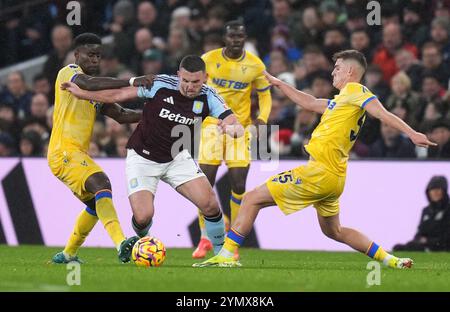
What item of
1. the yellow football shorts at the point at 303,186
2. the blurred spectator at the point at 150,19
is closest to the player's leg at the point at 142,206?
the yellow football shorts at the point at 303,186

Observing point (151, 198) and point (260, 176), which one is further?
point (260, 176)

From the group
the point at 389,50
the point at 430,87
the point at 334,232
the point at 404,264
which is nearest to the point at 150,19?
the point at 389,50

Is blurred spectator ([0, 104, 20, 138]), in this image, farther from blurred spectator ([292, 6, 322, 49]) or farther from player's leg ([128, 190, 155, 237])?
player's leg ([128, 190, 155, 237])

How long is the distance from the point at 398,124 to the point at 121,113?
10.5 feet

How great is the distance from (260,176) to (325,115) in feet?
16.2

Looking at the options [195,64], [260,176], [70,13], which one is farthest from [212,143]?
[70,13]

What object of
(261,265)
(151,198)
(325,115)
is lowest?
(261,265)

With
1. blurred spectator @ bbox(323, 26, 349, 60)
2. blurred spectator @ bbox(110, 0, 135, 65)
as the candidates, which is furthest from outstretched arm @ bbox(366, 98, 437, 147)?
blurred spectator @ bbox(110, 0, 135, 65)

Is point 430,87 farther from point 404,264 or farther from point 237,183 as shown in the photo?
point 404,264

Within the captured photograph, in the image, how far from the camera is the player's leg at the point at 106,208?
36.6 ft

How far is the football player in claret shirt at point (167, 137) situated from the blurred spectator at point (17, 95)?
799 centimetres

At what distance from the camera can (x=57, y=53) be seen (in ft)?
65.4
